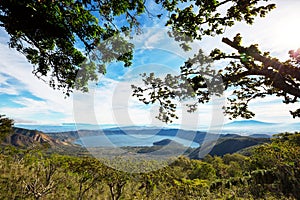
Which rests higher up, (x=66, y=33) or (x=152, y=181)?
(x=66, y=33)

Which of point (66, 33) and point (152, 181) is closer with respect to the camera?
point (66, 33)

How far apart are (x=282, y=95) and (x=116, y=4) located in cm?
578

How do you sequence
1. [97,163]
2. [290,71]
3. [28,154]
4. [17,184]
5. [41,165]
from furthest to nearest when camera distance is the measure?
[28,154]
[41,165]
[17,184]
[97,163]
[290,71]

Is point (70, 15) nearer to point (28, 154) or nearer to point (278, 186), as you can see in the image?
point (278, 186)

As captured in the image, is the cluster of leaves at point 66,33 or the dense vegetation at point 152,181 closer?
the cluster of leaves at point 66,33

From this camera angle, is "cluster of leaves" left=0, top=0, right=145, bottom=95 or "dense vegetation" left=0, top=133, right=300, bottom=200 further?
"dense vegetation" left=0, top=133, right=300, bottom=200

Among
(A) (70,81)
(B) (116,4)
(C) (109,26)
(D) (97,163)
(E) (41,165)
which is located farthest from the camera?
(E) (41,165)

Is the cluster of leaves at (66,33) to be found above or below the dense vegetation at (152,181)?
above

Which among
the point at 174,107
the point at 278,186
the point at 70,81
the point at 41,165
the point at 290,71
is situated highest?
the point at 70,81

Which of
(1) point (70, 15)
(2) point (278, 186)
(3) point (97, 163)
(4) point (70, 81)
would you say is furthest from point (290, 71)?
(2) point (278, 186)

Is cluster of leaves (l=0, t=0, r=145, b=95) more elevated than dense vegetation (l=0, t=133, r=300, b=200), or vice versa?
cluster of leaves (l=0, t=0, r=145, b=95)

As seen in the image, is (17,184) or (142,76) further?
(17,184)

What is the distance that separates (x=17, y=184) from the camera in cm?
2794

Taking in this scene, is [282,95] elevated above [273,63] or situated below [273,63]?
below
